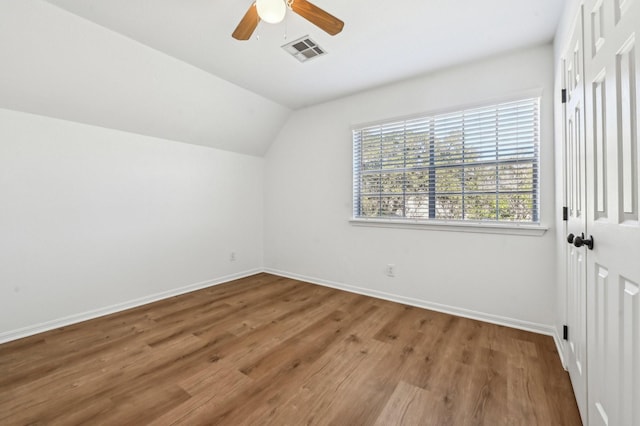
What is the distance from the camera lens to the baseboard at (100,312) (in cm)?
243

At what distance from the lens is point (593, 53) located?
1270 millimetres

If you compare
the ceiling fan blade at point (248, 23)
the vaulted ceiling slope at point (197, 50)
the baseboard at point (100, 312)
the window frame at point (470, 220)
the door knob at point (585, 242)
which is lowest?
the baseboard at point (100, 312)

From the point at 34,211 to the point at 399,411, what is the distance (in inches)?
135

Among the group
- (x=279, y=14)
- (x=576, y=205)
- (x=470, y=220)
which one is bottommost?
(x=470, y=220)

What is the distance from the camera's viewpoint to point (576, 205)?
1638 mm

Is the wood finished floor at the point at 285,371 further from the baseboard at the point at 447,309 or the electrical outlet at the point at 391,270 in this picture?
the electrical outlet at the point at 391,270

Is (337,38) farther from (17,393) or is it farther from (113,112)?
(17,393)

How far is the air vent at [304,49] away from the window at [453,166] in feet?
3.93

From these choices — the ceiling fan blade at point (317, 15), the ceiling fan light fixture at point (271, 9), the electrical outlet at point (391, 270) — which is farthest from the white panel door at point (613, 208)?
the electrical outlet at point (391, 270)

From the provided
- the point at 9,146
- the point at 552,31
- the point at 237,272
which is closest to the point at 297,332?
the point at 237,272

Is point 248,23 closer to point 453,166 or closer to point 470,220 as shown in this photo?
point 453,166

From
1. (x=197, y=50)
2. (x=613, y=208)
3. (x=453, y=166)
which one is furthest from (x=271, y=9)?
(x=453, y=166)

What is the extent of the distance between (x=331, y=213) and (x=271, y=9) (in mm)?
2613

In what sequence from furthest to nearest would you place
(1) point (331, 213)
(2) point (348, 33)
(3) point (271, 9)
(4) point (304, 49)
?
(1) point (331, 213), (4) point (304, 49), (2) point (348, 33), (3) point (271, 9)
